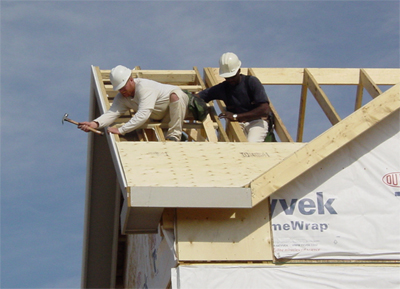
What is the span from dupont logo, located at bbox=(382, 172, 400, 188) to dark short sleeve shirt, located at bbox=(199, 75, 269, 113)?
2.54 meters

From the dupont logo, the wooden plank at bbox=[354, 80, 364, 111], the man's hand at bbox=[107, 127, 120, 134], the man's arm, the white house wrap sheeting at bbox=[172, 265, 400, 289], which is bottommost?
the white house wrap sheeting at bbox=[172, 265, 400, 289]

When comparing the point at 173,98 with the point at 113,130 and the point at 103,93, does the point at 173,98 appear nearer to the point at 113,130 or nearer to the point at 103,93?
the point at 113,130

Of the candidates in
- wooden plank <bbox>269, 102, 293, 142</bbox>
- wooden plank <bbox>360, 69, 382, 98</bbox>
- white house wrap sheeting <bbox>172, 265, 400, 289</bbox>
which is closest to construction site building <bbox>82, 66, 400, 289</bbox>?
white house wrap sheeting <bbox>172, 265, 400, 289</bbox>

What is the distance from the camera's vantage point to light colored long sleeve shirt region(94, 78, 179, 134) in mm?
8984

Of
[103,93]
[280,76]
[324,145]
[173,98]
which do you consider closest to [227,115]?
[173,98]

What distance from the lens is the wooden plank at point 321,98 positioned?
32.9ft

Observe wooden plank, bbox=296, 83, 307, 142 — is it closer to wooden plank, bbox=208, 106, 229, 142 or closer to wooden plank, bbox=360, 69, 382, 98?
wooden plank, bbox=360, 69, 382, 98

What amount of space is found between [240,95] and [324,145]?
2.73 meters

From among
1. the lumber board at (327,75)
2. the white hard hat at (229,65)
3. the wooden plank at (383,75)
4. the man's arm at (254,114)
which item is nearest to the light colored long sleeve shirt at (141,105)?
the white hard hat at (229,65)

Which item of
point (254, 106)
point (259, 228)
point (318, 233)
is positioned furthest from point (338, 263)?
point (254, 106)

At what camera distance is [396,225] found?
24.7ft

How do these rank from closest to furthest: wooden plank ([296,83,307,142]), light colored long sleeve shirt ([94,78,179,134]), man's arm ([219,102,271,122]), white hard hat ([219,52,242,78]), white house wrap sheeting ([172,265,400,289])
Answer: white house wrap sheeting ([172,265,400,289])
light colored long sleeve shirt ([94,78,179,134])
man's arm ([219,102,271,122])
white hard hat ([219,52,242,78])
wooden plank ([296,83,307,142])

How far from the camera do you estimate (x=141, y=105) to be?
912 cm

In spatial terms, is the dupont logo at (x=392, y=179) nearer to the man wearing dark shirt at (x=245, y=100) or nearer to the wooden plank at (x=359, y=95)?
the man wearing dark shirt at (x=245, y=100)
